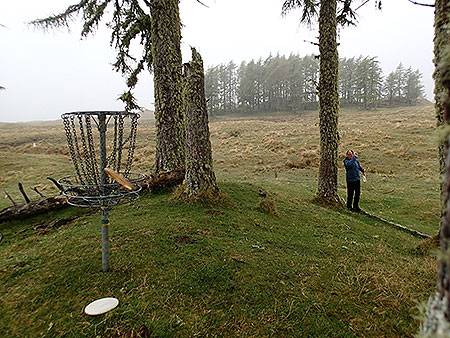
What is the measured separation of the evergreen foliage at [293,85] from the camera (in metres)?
68.1

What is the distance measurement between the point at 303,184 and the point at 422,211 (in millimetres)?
4606

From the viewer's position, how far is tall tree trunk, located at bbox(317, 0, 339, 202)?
298 inches

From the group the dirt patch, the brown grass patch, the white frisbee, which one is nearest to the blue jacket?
the brown grass patch

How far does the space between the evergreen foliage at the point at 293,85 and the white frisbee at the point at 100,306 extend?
231 feet

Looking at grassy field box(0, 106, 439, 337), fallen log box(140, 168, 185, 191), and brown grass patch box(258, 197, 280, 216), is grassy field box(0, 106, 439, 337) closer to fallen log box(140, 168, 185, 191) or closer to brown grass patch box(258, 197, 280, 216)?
brown grass patch box(258, 197, 280, 216)

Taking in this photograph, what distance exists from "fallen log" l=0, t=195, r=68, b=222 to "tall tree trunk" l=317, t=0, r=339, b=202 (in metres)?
7.09

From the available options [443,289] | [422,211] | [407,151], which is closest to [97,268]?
[443,289]

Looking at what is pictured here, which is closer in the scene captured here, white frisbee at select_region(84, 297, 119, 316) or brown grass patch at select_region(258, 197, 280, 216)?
white frisbee at select_region(84, 297, 119, 316)

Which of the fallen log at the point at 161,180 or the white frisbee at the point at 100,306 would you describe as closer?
the white frisbee at the point at 100,306

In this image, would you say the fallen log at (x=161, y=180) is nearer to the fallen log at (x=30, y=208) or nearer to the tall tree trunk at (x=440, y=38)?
the fallen log at (x=30, y=208)

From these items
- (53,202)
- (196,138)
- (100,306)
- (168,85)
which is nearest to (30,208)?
(53,202)

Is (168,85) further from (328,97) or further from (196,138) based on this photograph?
(328,97)

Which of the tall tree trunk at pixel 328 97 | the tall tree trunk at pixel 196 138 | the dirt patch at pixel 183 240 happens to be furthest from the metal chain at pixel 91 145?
the tall tree trunk at pixel 328 97

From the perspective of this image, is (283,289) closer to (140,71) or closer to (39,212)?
(39,212)
